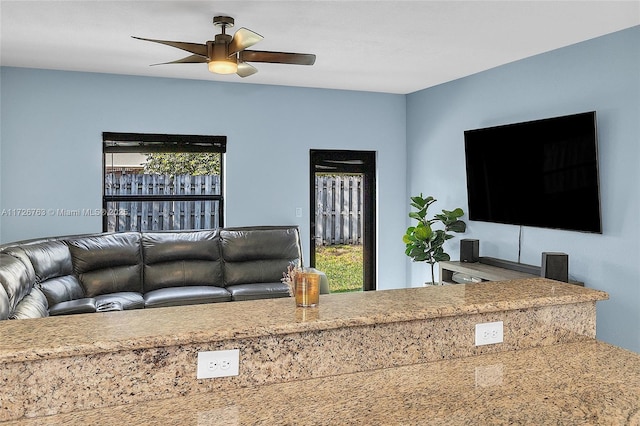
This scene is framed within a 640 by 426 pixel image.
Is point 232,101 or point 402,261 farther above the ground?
point 232,101

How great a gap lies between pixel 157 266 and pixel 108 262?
0.44 m

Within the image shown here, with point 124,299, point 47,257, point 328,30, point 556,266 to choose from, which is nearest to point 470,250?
point 556,266

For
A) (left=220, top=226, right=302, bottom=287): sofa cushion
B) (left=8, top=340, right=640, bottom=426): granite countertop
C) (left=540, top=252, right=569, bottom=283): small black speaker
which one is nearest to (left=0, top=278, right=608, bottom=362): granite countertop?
(left=8, top=340, right=640, bottom=426): granite countertop

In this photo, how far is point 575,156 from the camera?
13.4 ft

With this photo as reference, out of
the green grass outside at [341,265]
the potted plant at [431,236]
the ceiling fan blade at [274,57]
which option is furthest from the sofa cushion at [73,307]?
the potted plant at [431,236]

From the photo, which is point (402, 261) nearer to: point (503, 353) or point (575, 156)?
point (575, 156)

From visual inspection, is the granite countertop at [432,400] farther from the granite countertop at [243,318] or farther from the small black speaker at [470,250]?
the small black speaker at [470,250]

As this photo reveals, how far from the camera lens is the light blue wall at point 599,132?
3814mm

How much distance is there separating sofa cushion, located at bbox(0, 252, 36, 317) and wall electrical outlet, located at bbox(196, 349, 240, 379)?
2.03 m

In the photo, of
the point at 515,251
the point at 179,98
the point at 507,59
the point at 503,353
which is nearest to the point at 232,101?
the point at 179,98

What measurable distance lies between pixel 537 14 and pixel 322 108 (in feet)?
10.1

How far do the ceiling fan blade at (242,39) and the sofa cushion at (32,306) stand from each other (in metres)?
1.92

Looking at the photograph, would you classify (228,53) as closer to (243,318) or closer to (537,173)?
(243,318)

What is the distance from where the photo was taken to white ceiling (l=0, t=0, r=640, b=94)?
332cm
